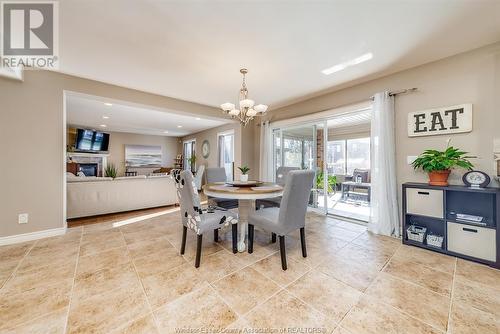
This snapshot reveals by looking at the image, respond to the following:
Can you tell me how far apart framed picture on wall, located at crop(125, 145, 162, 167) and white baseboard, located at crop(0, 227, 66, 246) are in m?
5.84

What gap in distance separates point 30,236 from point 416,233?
5151 mm

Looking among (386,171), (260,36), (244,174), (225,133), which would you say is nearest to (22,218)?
(244,174)

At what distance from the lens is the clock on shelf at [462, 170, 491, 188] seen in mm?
2086

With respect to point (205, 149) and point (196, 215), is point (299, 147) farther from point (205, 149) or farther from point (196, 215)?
point (205, 149)

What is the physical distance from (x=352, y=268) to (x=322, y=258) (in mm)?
303

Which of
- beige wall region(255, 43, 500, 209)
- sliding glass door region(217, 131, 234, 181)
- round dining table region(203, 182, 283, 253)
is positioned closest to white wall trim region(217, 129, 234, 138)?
sliding glass door region(217, 131, 234, 181)

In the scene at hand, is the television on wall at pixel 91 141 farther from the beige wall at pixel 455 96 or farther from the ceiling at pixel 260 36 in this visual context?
the beige wall at pixel 455 96

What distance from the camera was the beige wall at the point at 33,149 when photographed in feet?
8.24

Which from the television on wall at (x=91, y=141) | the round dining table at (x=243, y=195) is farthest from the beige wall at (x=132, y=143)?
the round dining table at (x=243, y=195)

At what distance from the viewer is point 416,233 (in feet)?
8.07

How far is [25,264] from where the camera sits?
6.54ft

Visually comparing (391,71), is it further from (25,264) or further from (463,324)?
(25,264)

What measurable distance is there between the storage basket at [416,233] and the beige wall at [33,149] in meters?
4.90

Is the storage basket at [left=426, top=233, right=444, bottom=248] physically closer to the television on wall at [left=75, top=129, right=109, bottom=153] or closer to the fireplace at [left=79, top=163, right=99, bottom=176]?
the television on wall at [left=75, top=129, right=109, bottom=153]
